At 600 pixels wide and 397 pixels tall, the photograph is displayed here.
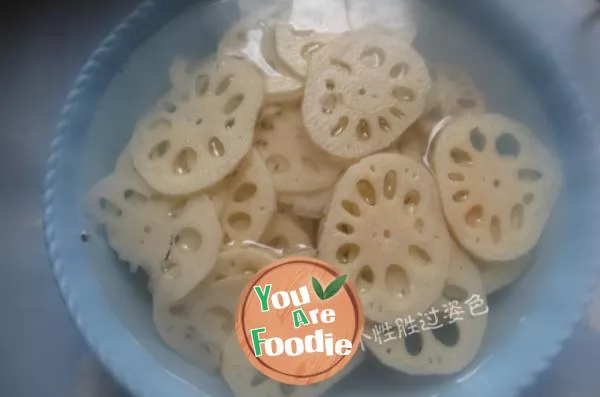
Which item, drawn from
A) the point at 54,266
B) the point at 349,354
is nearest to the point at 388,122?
the point at 349,354

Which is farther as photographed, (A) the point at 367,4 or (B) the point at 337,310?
(A) the point at 367,4

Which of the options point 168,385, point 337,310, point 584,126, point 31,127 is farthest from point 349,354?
point 31,127

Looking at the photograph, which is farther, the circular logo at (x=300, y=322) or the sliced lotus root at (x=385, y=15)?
the sliced lotus root at (x=385, y=15)

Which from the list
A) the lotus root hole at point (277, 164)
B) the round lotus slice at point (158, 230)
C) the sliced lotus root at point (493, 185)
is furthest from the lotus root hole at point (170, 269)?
the sliced lotus root at point (493, 185)

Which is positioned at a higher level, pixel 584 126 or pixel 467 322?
pixel 584 126

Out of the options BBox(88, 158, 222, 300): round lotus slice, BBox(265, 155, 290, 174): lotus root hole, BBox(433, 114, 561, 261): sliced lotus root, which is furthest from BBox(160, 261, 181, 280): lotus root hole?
BBox(433, 114, 561, 261): sliced lotus root

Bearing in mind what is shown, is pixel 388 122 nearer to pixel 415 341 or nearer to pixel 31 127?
pixel 415 341

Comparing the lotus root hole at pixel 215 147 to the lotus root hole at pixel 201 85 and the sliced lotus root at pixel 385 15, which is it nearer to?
the lotus root hole at pixel 201 85
